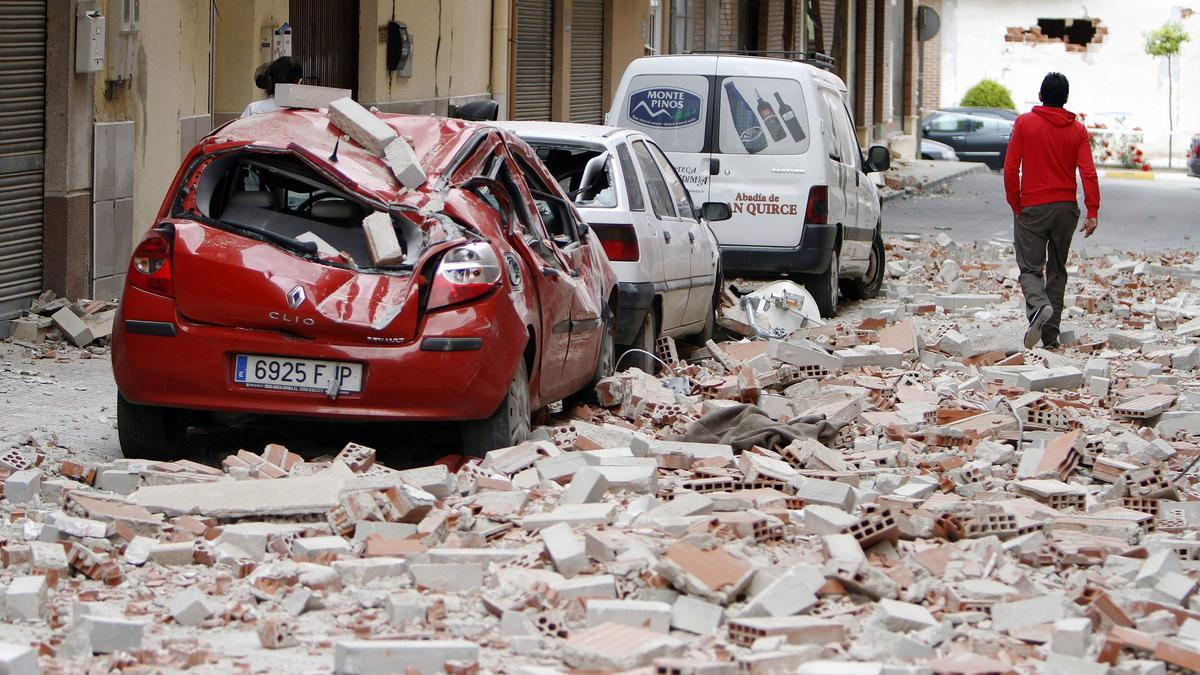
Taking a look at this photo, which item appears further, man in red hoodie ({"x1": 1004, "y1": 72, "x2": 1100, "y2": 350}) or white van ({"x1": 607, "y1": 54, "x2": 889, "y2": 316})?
white van ({"x1": 607, "y1": 54, "x2": 889, "y2": 316})

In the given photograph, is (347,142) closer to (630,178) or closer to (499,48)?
(630,178)

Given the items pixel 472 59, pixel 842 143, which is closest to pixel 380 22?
pixel 472 59

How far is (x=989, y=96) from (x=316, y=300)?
51.8 meters

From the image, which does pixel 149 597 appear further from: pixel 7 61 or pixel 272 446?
pixel 7 61

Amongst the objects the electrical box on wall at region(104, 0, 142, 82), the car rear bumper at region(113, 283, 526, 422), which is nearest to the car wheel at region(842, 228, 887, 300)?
the electrical box on wall at region(104, 0, 142, 82)

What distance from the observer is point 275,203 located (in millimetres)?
7602

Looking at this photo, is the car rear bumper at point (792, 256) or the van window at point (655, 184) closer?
the van window at point (655, 184)

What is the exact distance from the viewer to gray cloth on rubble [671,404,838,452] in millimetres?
7918

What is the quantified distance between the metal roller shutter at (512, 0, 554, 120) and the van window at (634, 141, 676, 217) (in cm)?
1093

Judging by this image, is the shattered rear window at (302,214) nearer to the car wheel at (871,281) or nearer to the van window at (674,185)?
the van window at (674,185)

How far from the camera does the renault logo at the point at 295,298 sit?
702 cm

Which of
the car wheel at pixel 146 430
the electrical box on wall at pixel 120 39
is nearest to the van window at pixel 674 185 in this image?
the electrical box on wall at pixel 120 39

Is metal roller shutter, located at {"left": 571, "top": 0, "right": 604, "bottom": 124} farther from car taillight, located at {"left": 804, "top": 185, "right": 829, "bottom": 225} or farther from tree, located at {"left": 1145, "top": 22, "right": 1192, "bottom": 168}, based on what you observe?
tree, located at {"left": 1145, "top": 22, "right": 1192, "bottom": 168}

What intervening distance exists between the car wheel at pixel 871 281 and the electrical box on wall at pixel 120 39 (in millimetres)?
7020
